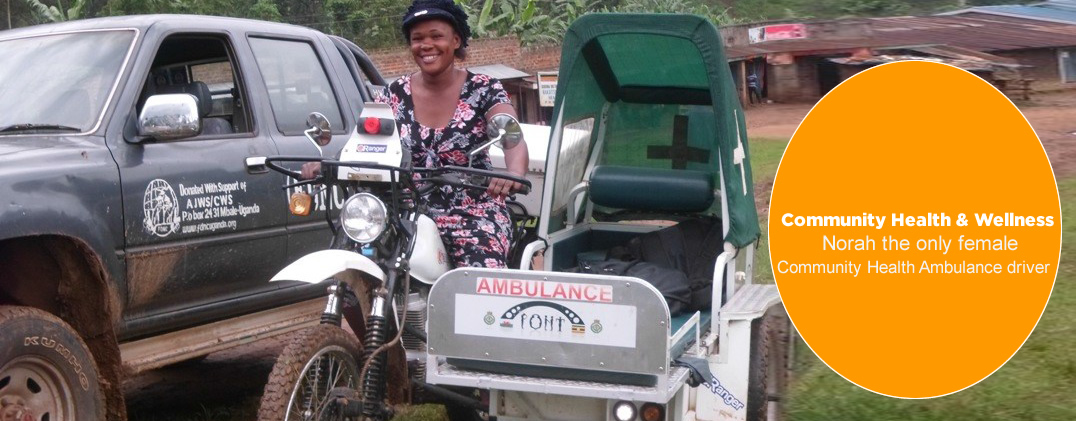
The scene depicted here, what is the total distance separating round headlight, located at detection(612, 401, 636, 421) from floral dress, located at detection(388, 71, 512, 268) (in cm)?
94

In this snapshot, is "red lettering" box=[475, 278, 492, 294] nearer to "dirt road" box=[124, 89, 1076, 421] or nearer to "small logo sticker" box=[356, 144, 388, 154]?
"small logo sticker" box=[356, 144, 388, 154]

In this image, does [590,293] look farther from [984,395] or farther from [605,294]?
[984,395]

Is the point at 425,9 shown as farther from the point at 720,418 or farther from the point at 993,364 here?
the point at 993,364

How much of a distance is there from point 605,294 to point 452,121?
1.31 metres

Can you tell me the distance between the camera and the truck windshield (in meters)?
5.20

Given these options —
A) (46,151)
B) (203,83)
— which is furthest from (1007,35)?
(46,151)

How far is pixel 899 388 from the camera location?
4.44 metres

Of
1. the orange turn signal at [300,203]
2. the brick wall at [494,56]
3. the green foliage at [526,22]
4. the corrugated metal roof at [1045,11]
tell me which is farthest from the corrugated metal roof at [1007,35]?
the orange turn signal at [300,203]

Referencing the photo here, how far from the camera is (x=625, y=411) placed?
167 inches

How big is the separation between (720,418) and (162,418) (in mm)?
3003

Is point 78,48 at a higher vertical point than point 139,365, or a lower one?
higher

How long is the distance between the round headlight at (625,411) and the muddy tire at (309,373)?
3.22 feet

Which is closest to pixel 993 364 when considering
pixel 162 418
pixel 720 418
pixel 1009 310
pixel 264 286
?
pixel 1009 310

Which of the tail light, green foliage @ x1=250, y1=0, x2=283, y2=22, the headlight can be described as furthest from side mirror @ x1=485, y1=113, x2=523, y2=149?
green foliage @ x1=250, y1=0, x2=283, y2=22
